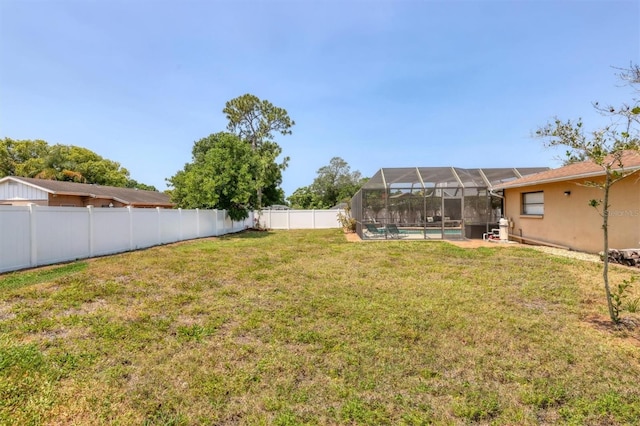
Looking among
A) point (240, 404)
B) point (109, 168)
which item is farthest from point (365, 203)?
point (109, 168)

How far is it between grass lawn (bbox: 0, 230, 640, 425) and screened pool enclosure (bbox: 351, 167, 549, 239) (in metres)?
8.12

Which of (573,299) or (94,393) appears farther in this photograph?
(573,299)

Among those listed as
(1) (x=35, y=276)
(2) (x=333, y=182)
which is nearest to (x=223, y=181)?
(1) (x=35, y=276)

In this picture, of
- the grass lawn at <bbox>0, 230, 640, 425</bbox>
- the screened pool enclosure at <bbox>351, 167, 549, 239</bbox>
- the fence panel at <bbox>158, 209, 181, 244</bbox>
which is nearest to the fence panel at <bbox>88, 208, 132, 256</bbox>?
the fence panel at <bbox>158, 209, 181, 244</bbox>

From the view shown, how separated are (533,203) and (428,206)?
430 centimetres

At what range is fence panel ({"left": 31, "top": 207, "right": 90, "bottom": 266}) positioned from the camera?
748 centimetres

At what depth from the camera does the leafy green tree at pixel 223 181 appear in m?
16.4

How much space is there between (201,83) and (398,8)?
325 inches

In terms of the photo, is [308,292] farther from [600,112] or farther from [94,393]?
[600,112]

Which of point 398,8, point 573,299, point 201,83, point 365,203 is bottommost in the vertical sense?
point 573,299

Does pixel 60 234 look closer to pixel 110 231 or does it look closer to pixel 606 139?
pixel 110 231

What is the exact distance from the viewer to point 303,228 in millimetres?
24234

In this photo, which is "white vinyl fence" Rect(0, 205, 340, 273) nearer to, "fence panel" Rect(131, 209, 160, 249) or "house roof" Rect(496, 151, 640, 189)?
"fence panel" Rect(131, 209, 160, 249)

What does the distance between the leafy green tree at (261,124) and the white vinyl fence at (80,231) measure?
13.4 meters
